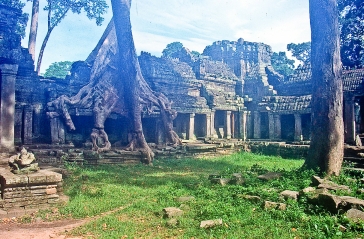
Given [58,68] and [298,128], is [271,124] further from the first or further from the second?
[58,68]

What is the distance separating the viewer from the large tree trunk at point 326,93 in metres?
8.73

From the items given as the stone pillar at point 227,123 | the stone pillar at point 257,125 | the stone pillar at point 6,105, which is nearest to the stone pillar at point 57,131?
the stone pillar at point 6,105

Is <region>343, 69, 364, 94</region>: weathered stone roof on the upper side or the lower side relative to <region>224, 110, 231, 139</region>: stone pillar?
upper

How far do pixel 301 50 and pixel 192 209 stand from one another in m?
44.5

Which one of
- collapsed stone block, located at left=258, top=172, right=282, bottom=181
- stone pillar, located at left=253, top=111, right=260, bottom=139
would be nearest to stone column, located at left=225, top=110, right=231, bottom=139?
stone pillar, located at left=253, top=111, right=260, bottom=139

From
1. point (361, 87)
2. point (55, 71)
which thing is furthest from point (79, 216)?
point (55, 71)

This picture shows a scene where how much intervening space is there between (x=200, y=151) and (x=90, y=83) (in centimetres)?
709

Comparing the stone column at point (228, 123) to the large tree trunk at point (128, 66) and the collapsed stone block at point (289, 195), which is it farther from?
the collapsed stone block at point (289, 195)

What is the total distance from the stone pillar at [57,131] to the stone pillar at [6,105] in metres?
2.21

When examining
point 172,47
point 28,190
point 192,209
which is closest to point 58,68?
point 172,47

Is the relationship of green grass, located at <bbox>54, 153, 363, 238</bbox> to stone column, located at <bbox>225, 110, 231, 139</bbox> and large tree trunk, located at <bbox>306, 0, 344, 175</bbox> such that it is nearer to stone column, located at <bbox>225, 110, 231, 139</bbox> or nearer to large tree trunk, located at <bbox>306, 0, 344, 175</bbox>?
large tree trunk, located at <bbox>306, 0, 344, 175</bbox>

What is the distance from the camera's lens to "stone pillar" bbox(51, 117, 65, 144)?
14.3 meters

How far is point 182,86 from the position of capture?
22609mm

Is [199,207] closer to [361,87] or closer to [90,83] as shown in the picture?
[90,83]
